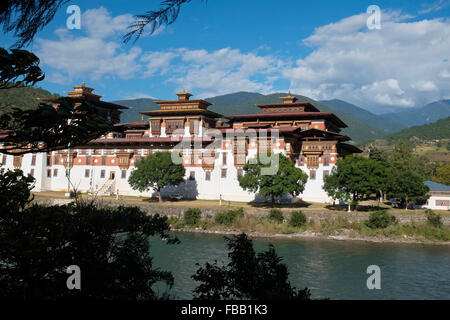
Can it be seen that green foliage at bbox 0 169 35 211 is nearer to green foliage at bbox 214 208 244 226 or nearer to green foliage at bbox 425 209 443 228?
green foliage at bbox 214 208 244 226

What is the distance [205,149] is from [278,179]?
12.0 m

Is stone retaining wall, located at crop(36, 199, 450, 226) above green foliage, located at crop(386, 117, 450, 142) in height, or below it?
below

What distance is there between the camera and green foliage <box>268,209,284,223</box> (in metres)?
35.2

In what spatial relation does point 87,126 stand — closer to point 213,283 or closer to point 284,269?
point 213,283

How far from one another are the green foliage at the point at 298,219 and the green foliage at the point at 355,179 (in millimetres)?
4029

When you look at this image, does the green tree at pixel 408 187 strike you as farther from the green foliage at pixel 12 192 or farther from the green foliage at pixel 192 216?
the green foliage at pixel 12 192

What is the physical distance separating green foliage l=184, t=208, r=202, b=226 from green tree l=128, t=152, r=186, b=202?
6088 millimetres

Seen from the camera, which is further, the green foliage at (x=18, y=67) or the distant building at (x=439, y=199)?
the distant building at (x=439, y=199)

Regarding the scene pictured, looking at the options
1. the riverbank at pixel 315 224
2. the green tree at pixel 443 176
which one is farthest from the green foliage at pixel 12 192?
the green tree at pixel 443 176

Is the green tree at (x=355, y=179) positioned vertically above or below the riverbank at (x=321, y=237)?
above

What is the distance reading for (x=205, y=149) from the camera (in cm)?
4566

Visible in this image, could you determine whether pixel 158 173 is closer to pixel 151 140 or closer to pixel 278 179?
pixel 151 140

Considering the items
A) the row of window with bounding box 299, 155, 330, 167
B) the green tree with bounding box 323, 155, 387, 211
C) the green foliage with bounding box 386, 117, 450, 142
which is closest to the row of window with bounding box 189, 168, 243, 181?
the row of window with bounding box 299, 155, 330, 167

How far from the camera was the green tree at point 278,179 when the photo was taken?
3691 cm
